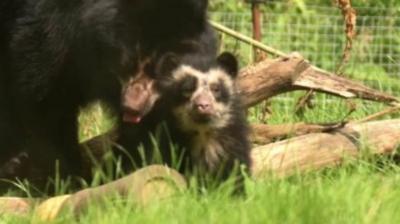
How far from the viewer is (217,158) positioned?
4531 millimetres

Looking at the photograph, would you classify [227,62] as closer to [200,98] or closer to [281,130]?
[200,98]

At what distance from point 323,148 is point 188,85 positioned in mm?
800

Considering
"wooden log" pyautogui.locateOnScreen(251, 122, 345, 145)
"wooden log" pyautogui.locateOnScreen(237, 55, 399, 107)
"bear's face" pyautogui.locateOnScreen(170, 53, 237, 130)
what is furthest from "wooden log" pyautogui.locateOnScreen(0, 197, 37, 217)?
"wooden log" pyautogui.locateOnScreen(251, 122, 345, 145)

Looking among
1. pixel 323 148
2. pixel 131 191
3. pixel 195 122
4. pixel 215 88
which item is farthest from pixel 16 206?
pixel 323 148

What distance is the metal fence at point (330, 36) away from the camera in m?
8.52

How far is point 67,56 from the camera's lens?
480 centimetres

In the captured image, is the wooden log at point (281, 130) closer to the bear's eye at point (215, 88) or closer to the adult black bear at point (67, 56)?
the bear's eye at point (215, 88)

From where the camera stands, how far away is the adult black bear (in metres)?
4.52

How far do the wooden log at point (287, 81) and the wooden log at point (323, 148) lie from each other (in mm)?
244

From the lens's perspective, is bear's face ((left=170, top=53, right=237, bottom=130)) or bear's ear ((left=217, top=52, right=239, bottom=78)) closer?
bear's face ((left=170, top=53, right=237, bottom=130))

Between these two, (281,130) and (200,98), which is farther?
(281,130)

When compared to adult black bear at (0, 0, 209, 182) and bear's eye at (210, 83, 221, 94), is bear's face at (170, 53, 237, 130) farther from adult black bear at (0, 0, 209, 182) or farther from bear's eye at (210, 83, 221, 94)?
adult black bear at (0, 0, 209, 182)

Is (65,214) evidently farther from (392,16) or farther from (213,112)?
(392,16)

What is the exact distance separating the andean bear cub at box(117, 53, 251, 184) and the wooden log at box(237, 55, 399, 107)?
0.31 metres
